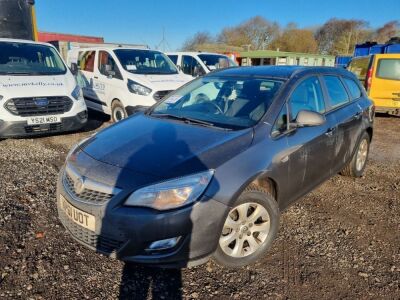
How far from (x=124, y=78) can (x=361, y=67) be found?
24.3 feet

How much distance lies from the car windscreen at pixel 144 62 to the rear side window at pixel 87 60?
0.89 m

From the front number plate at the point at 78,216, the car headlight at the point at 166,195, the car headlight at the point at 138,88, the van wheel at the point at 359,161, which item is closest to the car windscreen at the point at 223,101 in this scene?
the car headlight at the point at 166,195

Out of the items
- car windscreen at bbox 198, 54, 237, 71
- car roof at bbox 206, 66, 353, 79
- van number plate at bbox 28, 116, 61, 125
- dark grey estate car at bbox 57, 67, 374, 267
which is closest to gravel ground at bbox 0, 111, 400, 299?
dark grey estate car at bbox 57, 67, 374, 267

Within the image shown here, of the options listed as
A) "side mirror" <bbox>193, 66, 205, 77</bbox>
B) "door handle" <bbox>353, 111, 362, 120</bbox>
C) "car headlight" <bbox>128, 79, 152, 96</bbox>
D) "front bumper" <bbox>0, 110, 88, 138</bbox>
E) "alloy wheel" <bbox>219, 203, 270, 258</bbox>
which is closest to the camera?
"alloy wheel" <bbox>219, 203, 270, 258</bbox>

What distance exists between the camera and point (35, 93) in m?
5.73

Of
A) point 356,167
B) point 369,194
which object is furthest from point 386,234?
point 356,167

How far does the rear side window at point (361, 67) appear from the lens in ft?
32.0

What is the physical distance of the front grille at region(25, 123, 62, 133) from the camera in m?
5.63

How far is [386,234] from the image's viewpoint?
3297 millimetres

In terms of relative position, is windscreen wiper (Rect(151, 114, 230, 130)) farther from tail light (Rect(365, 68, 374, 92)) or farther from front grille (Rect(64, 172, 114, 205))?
tail light (Rect(365, 68, 374, 92))

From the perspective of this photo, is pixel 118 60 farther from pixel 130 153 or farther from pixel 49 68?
pixel 130 153

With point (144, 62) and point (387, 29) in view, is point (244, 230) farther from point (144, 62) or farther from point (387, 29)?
point (387, 29)

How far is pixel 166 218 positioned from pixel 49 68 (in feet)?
18.6

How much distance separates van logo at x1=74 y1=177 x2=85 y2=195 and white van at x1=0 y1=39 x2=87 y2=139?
3683mm
